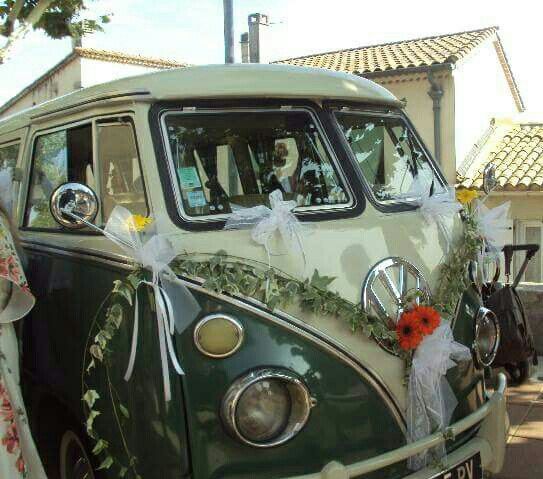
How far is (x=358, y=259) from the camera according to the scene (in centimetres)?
298

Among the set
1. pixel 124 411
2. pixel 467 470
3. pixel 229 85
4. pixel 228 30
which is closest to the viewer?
pixel 124 411

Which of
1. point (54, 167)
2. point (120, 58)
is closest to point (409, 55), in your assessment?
point (120, 58)

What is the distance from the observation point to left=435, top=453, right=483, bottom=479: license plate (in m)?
2.88

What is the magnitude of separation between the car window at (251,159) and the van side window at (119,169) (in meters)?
0.18

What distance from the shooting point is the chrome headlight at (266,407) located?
2.52m

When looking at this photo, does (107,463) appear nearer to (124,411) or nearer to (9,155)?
(124,411)

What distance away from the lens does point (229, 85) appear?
3.08m

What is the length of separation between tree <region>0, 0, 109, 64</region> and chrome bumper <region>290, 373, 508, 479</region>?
502 centimetres

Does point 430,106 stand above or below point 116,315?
above

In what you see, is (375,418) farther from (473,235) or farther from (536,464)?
(536,464)

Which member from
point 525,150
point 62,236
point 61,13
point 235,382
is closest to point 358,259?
point 235,382

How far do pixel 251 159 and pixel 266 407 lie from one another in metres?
1.29

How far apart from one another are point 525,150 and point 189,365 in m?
15.1

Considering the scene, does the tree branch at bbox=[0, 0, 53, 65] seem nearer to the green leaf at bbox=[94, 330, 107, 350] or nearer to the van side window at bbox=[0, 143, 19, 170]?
the van side window at bbox=[0, 143, 19, 170]
